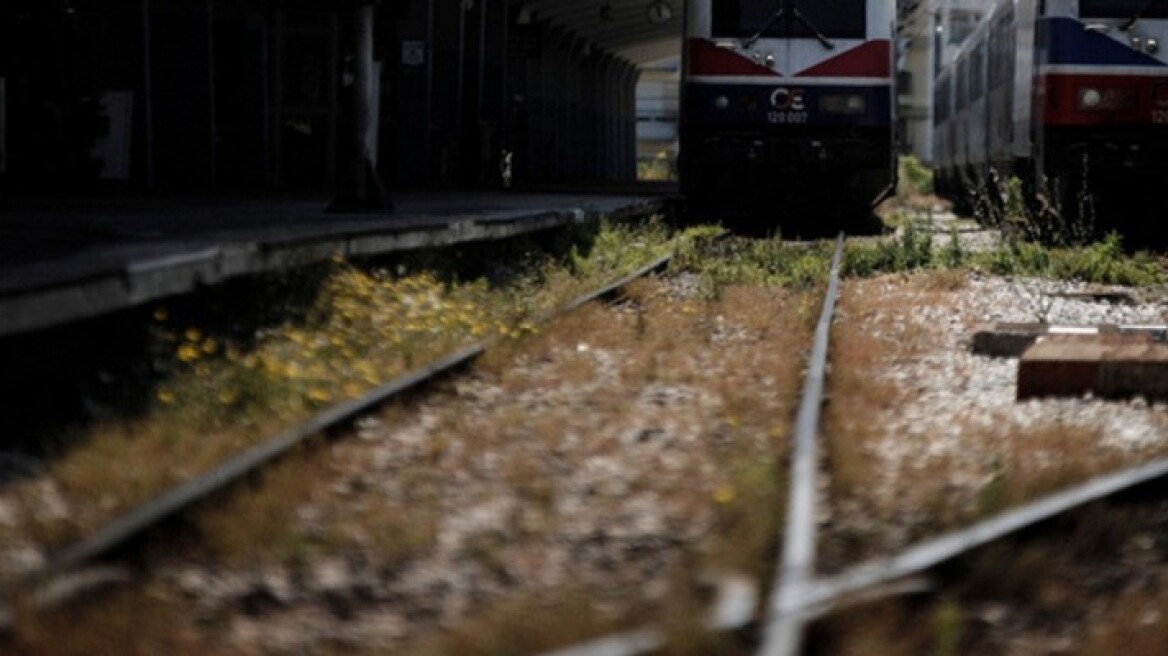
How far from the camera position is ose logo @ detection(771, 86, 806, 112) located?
20500 millimetres

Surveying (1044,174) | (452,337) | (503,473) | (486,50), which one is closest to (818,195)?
(1044,174)

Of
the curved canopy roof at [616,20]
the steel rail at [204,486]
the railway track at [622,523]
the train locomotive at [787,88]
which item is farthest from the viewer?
the curved canopy roof at [616,20]

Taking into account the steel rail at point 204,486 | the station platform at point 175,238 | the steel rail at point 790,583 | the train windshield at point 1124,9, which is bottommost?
the steel rail at point 790,583

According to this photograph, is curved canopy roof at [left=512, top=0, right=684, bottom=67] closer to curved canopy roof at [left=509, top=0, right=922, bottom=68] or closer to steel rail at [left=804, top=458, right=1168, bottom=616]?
curved canopy roof at [left=509, top=0, right=922, bottom=68]

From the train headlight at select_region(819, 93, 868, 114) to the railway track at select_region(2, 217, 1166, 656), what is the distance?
12.5 meters

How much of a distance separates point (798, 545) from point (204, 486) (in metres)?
1.57

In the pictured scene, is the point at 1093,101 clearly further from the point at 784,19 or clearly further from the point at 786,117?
the point at 784,19

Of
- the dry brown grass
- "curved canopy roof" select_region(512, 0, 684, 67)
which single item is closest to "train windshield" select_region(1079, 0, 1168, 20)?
the dry brown grass

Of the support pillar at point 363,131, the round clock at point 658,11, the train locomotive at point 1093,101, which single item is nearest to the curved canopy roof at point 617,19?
the round clock at point 658,11

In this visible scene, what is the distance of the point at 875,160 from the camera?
808 inches

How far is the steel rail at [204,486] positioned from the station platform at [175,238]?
0.88 metres

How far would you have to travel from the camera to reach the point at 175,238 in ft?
32.9

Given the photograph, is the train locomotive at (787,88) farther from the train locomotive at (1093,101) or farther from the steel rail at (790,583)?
the steel rail at (790,583)

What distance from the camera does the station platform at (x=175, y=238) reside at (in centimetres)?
684
